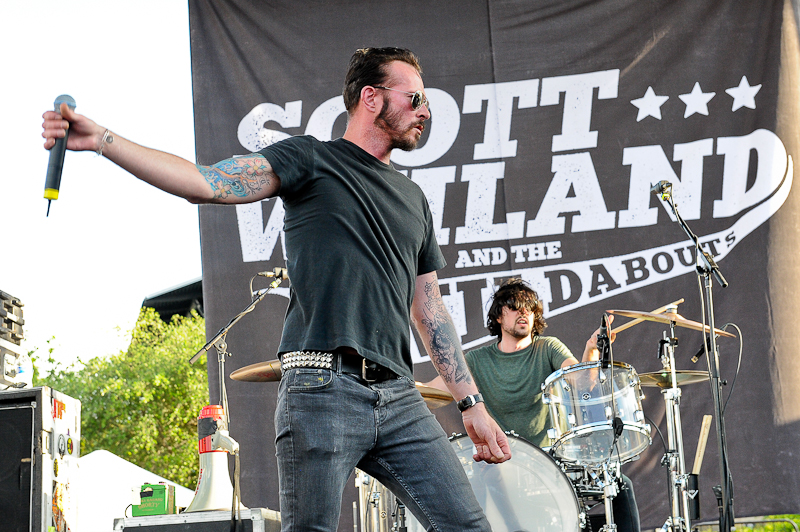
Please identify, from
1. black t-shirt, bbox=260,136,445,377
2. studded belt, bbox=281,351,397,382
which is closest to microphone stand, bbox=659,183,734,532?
black t-shirt, bbox=260,136,445,377

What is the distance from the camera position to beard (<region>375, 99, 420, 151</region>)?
2184 millimetres

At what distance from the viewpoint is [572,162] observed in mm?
6094

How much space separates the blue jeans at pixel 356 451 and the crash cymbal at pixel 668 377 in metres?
2.80

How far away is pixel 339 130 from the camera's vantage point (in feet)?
20.3

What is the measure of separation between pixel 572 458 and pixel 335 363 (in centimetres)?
254

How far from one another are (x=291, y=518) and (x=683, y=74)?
17.6 ft

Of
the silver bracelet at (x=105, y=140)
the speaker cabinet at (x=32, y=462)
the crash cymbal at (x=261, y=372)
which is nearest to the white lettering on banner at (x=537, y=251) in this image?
the crash cymbal at (x=261, y=372)

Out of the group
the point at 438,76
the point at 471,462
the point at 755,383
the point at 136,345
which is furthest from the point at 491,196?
the point at 136,345

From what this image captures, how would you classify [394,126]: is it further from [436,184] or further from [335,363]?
[436,184]

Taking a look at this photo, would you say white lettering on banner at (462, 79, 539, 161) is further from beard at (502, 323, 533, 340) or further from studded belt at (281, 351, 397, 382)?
studded belt at (281, 351, 397, 382)

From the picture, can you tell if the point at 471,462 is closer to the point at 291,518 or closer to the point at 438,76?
the point at 291,518

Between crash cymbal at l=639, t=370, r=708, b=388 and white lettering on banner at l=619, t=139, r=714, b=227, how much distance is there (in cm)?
167

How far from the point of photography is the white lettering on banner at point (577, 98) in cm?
615

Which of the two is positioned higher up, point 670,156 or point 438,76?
point 438,76
